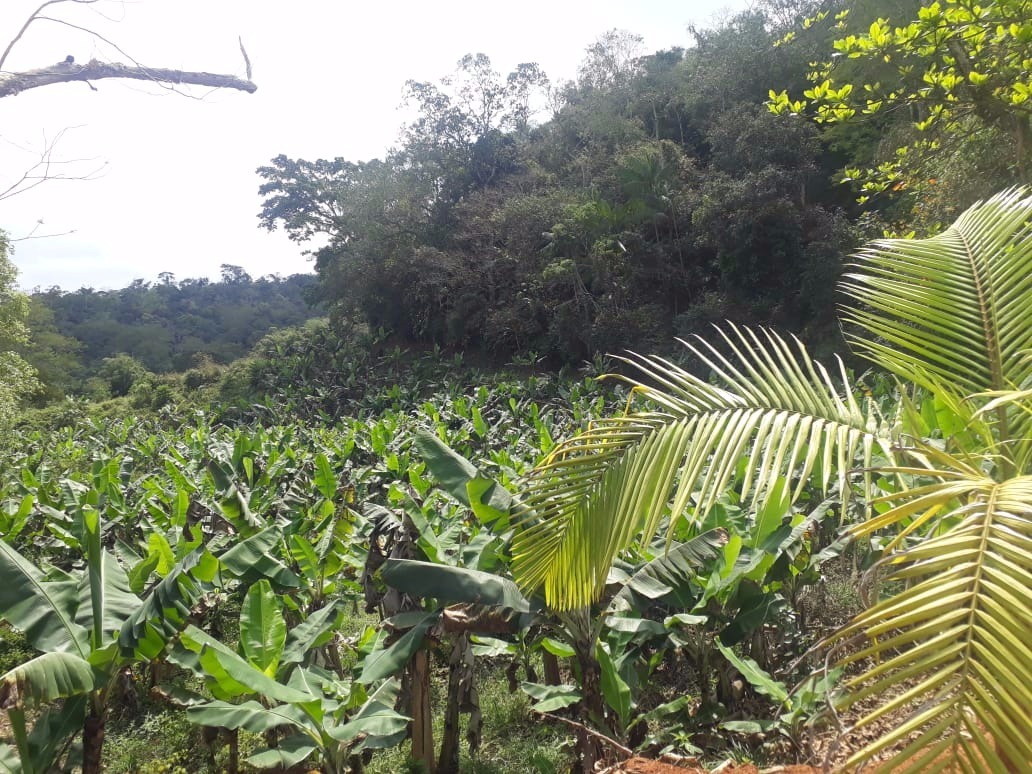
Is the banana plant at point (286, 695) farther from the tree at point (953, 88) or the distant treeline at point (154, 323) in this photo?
the distant treeline at point (154, 323)

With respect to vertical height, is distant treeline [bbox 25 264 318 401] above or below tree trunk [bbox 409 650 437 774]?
above

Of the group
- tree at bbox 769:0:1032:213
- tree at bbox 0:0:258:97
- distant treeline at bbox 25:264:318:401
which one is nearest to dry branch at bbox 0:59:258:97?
tree at bbox 0:0:258:97

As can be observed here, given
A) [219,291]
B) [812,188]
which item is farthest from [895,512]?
[219,291]

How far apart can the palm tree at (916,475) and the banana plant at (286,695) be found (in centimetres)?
93

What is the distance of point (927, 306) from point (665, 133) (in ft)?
96.5

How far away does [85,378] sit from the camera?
38594 millimetres

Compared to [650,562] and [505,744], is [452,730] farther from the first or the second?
[650,562]

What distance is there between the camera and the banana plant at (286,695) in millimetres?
2416

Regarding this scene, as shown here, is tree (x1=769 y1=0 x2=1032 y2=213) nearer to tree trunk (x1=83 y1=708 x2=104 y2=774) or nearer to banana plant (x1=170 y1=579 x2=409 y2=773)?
banana plant (x1=170 y1=579 x2=409 y2=773)

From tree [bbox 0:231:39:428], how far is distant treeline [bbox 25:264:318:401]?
14512 mm

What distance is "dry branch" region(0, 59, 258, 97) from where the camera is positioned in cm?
253

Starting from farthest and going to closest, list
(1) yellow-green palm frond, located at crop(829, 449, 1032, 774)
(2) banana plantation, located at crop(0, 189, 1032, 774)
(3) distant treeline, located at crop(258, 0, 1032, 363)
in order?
(3) distant treeline, located at crop(258, 0, 1032, 363) → (2) banana plantation, located at crop(0, 189, 1032, 774) → (1) yellow-green palm frond, located at crop(829, 449, 1032, 774)

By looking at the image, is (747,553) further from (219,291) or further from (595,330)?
(219,291)

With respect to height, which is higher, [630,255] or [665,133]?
[665,133]
